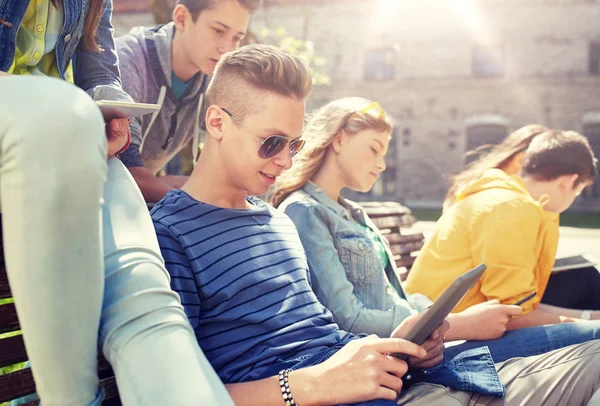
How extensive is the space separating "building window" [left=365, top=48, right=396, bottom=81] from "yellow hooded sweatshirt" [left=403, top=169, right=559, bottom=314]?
20453 mm

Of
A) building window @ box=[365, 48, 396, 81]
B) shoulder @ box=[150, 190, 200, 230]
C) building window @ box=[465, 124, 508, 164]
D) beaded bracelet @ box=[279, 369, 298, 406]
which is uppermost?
shoulder @ box=[150, 190, 200, 230]

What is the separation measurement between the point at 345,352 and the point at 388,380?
107 millimetres

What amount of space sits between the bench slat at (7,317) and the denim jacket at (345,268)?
899 mm

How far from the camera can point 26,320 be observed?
0.84 metres

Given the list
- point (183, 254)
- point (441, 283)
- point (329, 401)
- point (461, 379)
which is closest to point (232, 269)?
point (183, 254)

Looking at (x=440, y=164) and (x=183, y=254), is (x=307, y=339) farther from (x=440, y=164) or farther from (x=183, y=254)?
(x=440, y=164)

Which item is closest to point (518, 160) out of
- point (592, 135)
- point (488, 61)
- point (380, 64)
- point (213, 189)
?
point (213, 189)

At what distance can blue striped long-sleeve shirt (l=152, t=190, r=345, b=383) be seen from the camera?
139 cm

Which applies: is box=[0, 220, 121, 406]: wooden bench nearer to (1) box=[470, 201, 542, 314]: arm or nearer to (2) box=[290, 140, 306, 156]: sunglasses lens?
(2) box=[290, 140, 306, 156]: sunglasses lens

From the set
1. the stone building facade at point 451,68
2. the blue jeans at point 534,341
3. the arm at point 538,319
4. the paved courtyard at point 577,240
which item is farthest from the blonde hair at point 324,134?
the stone building facade at point 451,68

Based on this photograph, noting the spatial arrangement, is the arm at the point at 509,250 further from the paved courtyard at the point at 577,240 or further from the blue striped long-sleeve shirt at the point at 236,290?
the paved courtyard at the point at 577,240

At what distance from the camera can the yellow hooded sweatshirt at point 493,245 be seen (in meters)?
2.37

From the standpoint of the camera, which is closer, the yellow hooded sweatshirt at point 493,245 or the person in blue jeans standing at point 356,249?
the person in blue jeans standing at point 356,249

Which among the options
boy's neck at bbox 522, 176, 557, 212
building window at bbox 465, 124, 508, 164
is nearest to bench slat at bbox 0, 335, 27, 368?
boy's neck at bbox 522, 176, 557, 212
